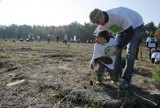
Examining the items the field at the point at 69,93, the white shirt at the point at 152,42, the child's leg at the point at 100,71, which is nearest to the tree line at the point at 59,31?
the white shirt at the point at 152,42

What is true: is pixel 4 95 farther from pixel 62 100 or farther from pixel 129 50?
pixel 129 50

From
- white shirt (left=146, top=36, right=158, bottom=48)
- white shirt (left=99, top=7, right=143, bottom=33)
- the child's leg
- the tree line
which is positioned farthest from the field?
the tree line

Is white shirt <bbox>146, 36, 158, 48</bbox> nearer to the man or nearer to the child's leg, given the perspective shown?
the child's leg

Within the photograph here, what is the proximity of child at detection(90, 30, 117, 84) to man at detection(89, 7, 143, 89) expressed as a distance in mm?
120

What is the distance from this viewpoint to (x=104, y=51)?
17.7 feet

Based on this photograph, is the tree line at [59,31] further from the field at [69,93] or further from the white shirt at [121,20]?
the white shirt at [121,20]

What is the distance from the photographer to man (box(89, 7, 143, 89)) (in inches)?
193

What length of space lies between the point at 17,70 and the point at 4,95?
2430 millimetres

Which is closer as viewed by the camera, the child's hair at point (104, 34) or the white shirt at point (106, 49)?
the child's hair at point (104, 34)

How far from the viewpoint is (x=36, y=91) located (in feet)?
16.4

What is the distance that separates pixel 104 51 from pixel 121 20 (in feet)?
2.29

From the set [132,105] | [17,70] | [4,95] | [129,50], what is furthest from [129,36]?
[17,70]

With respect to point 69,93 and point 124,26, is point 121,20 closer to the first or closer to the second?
point 124,26

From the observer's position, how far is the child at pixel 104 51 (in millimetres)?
5324
